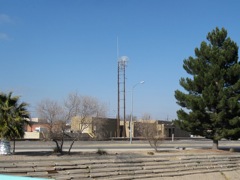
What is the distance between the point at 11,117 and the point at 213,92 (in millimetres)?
14656

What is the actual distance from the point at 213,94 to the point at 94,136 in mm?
34196

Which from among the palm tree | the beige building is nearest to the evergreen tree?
the palm tree

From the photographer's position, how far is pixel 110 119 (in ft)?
240

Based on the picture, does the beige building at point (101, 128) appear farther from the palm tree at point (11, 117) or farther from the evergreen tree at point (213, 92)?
the palm tree at point (11, 117)

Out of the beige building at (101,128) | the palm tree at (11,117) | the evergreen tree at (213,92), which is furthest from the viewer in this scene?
the beige building at (101,128)

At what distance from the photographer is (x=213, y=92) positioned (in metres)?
28.6

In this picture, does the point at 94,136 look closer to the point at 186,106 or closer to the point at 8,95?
the point at 186,106

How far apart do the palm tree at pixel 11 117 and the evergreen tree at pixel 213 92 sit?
1248 centimetres

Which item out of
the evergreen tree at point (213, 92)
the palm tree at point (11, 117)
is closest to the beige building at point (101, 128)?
the evergreen tree at point (213, 92)

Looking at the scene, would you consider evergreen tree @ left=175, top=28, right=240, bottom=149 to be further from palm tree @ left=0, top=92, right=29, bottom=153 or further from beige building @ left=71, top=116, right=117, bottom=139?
beige building @ left=71, top=116, right=117, bottom=139

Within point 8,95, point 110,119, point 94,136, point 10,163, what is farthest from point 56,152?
point 110,119

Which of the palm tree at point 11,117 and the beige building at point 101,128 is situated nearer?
the palm tree at point 11,117

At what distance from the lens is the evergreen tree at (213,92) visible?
28.4 metres

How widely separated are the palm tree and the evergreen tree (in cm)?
1248
